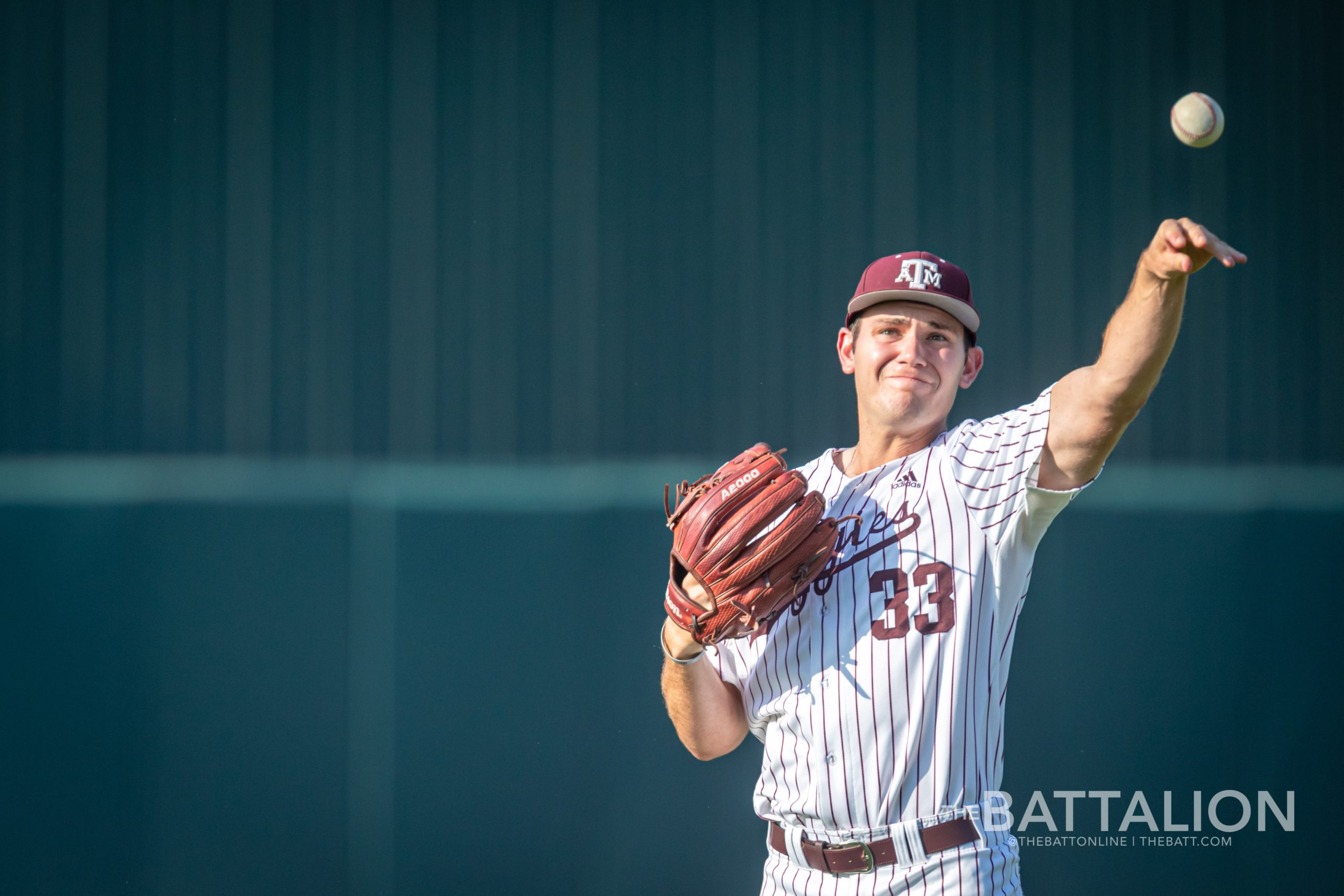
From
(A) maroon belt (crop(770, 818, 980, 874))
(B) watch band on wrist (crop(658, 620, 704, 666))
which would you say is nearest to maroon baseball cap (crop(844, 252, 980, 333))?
(B) watch band on wrist (crop(658, 620, 704, 666))

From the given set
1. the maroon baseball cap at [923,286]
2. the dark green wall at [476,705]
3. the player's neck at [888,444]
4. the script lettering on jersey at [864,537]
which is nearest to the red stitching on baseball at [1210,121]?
the maroon baseball cap at [923,286]

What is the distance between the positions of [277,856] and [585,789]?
91cm

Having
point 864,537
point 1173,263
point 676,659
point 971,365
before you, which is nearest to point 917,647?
point 864,537

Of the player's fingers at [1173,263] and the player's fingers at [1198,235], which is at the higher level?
the player's fingers at [1198,235]

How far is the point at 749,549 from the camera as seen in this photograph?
1664 mm

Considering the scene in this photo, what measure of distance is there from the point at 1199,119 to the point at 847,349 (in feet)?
2.28

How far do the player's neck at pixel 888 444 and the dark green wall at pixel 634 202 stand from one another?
108 cm

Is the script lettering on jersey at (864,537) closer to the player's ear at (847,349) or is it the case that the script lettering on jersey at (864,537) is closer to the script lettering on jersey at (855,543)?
the script lettering on jersey at (855,543)

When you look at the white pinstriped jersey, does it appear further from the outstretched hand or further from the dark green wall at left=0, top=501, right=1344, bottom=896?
the dark green wall at left=0, top=501, right=1344, bottom=896

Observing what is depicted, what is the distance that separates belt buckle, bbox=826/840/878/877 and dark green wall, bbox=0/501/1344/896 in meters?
1.27

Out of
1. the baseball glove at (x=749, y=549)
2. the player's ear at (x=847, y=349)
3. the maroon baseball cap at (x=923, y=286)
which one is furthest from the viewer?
the player's ear at (x=847, y=349)

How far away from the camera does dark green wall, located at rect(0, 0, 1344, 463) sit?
298 centimetres

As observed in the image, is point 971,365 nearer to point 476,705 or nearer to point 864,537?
point 864,537

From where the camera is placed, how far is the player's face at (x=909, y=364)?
1757 millimetres
